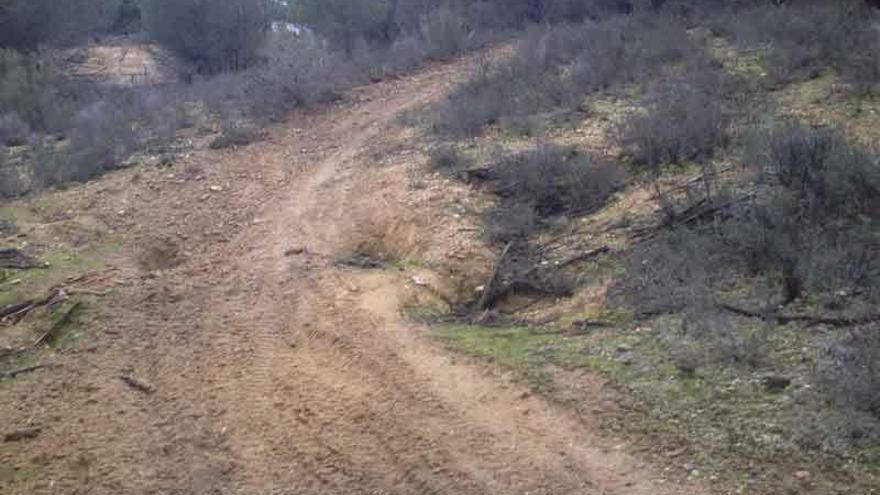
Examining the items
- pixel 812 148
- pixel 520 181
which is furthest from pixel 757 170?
pixel 520 181

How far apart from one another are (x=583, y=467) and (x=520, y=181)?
5.13 meters

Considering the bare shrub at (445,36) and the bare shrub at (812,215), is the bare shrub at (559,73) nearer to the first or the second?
the bare shrub at (445,36)

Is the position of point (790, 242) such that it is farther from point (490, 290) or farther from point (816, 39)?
point (816, 39)

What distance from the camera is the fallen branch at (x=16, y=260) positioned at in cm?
913

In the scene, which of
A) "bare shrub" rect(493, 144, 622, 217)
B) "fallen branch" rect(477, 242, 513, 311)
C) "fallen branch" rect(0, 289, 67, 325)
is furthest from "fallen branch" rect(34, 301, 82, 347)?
"bare shrub" rect(493, 144, 622, 217)

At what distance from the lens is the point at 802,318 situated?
236 inches

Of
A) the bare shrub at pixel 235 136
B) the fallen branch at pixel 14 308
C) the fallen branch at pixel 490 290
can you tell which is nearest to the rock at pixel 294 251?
the fallen branch at pixel 490 290

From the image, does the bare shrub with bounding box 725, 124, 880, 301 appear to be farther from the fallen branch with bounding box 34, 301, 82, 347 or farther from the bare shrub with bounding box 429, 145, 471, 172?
the fallen branch with bounding box 34, 301, 82, 347

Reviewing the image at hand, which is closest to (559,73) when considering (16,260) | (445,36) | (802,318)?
(445,36)

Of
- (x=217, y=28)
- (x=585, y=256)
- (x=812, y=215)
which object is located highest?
(x=812, y=215)

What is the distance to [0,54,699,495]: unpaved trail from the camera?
5223mm

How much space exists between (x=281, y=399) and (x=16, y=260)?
4310 mm

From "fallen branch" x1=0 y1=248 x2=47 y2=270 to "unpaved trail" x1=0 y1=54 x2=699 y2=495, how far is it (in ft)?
2.45

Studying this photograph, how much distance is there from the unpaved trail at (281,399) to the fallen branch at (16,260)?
75 centimetres
